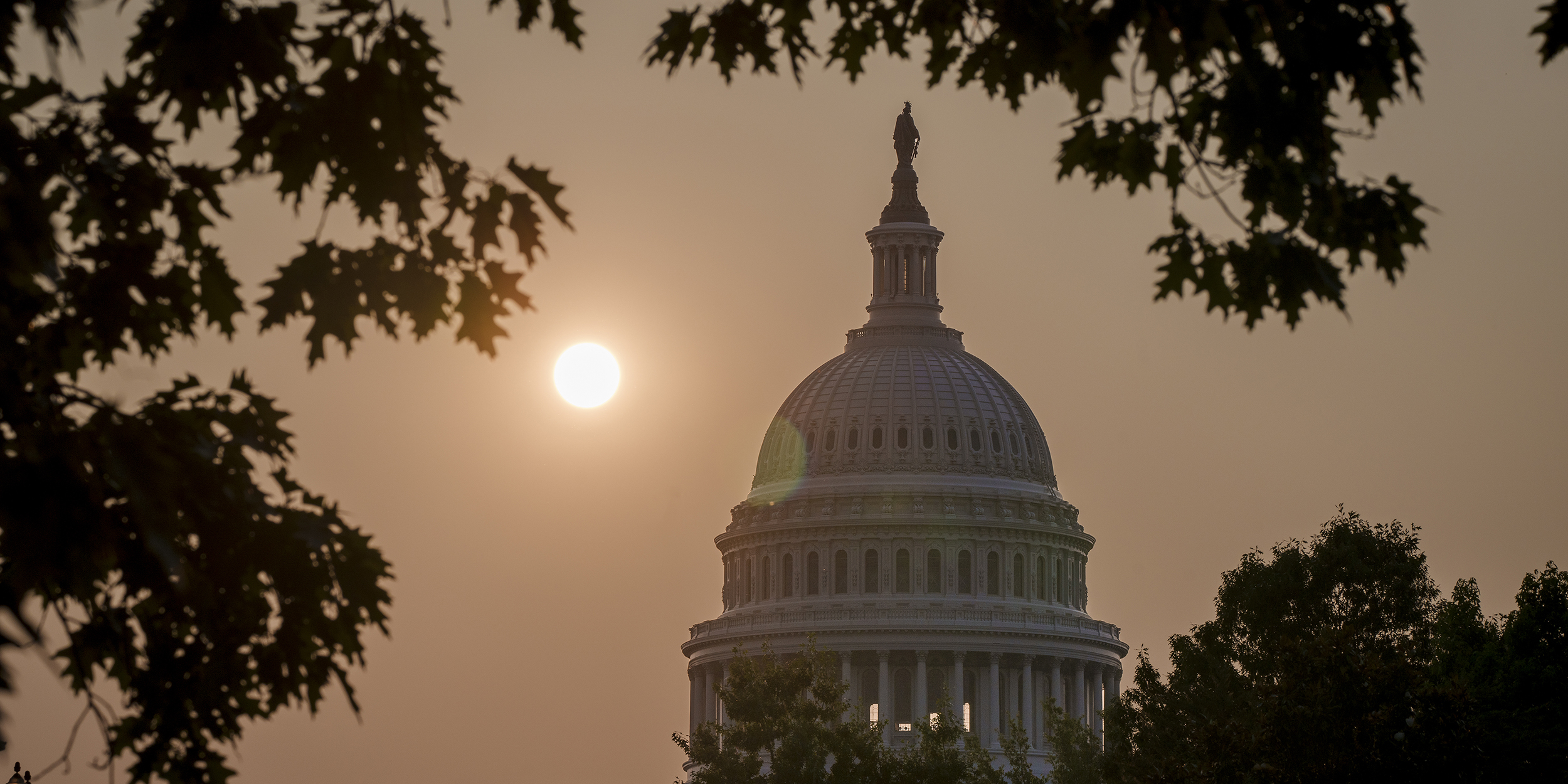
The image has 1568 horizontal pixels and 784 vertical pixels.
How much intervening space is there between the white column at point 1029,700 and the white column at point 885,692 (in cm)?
861

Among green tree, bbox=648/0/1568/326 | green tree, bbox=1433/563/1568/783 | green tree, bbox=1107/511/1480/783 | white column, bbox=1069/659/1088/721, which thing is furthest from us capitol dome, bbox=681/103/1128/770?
green tree, bbox=648/0/1568/326

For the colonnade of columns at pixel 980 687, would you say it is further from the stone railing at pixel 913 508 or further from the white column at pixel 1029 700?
the stone railing at pixel 913 508

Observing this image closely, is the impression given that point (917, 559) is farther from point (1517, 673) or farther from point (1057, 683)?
point (1517, 673)

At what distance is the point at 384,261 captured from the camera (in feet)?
40.7

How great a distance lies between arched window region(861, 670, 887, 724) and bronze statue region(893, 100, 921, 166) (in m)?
44.7

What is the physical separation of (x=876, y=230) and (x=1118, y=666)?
3644 cm

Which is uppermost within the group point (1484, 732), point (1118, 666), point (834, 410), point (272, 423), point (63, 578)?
point (834, 410)

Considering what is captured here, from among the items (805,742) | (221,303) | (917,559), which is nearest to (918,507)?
(917,559)

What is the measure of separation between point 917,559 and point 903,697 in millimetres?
9258

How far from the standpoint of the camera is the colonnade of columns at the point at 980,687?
155625mm

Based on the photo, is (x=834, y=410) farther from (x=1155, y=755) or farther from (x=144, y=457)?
(x=144, y=457)

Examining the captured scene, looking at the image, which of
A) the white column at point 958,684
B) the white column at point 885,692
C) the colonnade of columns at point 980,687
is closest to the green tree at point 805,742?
the white column at point 885,692

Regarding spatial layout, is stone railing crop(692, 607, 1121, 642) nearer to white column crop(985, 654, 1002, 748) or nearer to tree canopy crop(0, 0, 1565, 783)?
white column crop(985, 654, 1002, 748)

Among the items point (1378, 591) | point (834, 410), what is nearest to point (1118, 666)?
point (834, 410)
